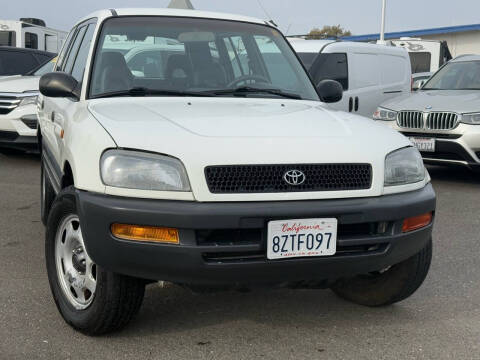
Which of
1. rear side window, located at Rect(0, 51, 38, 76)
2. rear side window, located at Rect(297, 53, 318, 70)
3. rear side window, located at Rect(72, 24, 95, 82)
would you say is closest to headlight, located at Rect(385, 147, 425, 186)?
rear side window, located at Rect(72, 24, 95, 82)

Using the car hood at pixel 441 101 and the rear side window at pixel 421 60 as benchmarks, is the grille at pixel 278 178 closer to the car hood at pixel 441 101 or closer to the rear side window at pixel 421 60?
the car hood at pixel 441 101

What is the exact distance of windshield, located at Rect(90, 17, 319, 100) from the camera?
12.7 feet

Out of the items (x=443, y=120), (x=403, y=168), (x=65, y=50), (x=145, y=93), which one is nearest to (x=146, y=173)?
(x=145, y=93)

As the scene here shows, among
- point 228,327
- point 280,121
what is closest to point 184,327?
point 228,327

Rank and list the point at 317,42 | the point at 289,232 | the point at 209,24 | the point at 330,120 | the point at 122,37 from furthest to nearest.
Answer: the point at 317,42, the point at 209,24, the point at 122,37, the point at 330,120, the point at 289,232

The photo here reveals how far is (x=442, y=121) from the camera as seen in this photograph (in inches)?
310

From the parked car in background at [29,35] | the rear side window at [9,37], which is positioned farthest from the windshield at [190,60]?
the rear side window at [9,37]

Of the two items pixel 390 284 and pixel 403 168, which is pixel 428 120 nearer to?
pixel 390 284

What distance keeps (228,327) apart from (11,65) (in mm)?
10060

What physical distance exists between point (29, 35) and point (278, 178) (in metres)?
16.5

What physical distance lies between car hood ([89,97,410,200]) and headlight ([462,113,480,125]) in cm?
455

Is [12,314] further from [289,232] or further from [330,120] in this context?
[330,120]

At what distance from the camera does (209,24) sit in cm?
438

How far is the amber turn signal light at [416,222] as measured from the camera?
3061 millimetres
